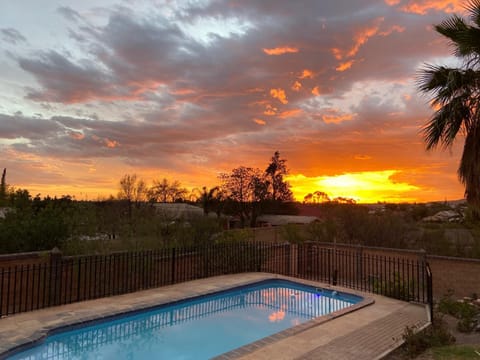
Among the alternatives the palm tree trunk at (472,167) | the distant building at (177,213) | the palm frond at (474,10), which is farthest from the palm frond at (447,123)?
the distant building at (177,213)

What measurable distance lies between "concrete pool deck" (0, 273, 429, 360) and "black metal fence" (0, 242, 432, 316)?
0.61 m

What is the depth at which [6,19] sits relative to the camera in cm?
1054

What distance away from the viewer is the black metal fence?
900 centimetres

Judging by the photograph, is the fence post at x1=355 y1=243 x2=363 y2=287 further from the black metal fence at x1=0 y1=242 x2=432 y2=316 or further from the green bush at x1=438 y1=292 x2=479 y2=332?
the green bush at x1=438 y1=292 x2=479 y2=332

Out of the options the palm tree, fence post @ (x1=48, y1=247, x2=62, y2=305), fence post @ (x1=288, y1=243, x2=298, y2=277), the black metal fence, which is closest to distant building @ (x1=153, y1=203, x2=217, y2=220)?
the black metal fence

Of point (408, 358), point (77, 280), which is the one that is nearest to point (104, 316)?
point (77, 280)

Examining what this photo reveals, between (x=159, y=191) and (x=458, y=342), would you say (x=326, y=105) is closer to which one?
(x=458, y=342)

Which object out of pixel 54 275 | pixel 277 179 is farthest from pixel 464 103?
pixel 277 179

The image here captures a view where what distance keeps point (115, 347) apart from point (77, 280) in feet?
10.8

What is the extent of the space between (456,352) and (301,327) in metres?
2.85

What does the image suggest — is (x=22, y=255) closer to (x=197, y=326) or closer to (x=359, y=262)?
(x=197, y=326)

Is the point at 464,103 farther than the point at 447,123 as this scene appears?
No

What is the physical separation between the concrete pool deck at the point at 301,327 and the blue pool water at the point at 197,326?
0.93 feet

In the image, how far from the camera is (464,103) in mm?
7379
